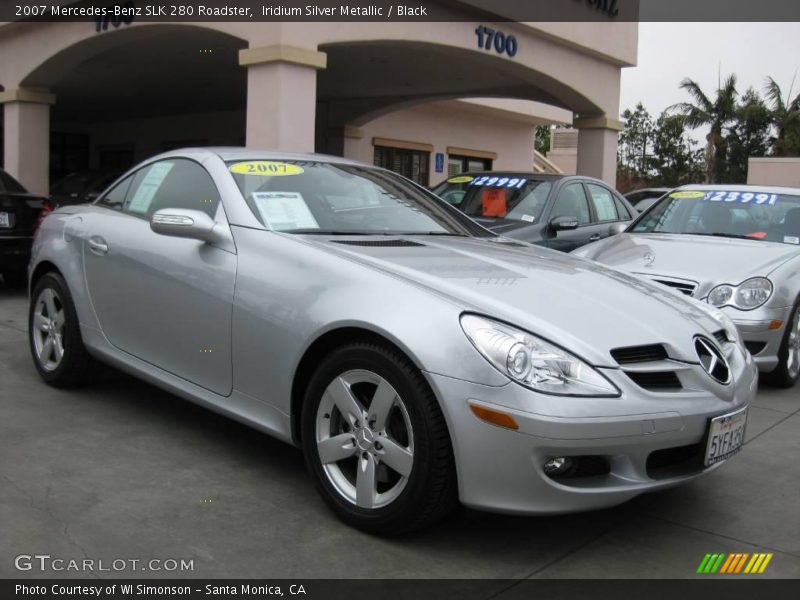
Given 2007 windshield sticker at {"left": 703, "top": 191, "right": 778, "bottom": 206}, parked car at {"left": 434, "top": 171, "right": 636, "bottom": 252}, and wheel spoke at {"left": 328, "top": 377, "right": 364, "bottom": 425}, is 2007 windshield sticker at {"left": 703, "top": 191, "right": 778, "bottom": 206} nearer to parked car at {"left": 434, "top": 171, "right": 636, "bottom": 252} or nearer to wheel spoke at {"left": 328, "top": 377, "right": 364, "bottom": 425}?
parked car at {"left": 434, "top": 171, "right": 636, "bottom": 252}

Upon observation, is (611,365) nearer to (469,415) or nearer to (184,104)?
(469,415)

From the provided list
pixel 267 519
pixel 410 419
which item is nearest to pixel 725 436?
pixel 410 419

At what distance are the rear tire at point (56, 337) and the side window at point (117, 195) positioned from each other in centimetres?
51

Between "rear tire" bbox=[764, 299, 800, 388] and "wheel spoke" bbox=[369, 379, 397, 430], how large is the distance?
3727 mm

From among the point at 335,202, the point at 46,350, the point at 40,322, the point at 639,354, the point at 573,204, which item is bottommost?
the point at 46,350

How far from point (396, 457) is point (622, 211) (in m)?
6.99

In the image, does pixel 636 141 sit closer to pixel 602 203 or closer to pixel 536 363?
pixel 602 203

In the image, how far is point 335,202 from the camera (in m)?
4.01

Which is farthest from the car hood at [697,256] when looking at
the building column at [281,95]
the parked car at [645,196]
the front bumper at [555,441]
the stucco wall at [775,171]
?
the stucco wall at [775,171]

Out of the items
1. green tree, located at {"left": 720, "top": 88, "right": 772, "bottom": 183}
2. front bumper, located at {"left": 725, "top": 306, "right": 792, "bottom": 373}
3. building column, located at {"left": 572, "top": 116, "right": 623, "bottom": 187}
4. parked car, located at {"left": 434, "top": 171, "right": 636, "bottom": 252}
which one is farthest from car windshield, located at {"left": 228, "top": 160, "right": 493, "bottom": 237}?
green tree, located at {"left": 720, "top": 88, "right": 772, "bottom": 183}

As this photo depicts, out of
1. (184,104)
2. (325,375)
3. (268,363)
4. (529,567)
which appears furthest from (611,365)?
(184,104)

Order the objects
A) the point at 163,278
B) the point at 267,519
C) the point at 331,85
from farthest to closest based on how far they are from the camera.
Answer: the point at 331,85 < the point at 163,278 < the point at 267,519

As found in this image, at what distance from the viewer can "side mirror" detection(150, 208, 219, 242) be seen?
12.0ft

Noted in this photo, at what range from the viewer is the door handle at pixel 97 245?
4.41 meters
